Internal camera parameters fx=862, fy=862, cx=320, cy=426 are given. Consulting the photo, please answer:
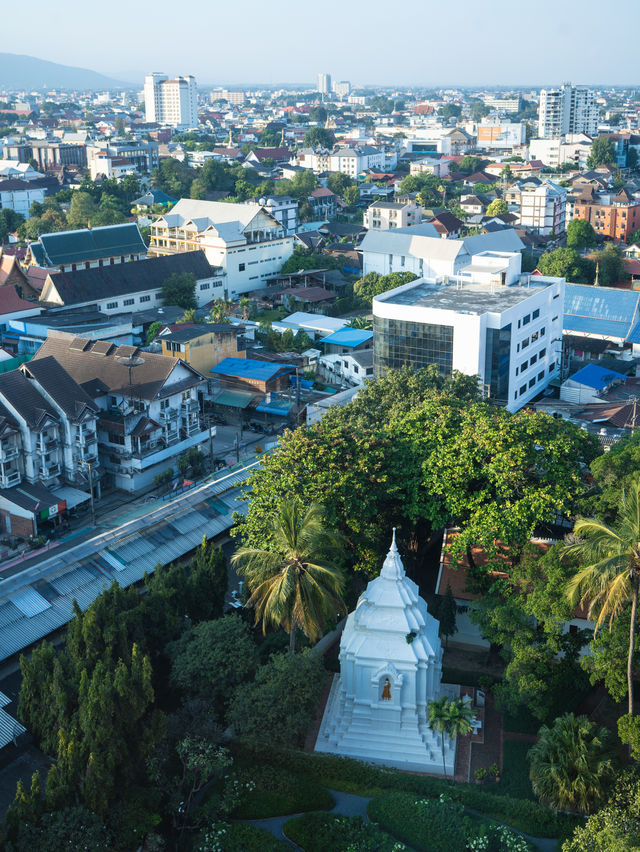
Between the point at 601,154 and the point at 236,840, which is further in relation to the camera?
the point at 601,154

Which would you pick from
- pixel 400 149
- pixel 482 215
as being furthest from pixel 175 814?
pixel 400 149

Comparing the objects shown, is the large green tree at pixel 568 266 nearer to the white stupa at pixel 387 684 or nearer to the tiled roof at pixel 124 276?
the tiled roof at pixel 124 276

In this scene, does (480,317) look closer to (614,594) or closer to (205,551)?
(205,551)

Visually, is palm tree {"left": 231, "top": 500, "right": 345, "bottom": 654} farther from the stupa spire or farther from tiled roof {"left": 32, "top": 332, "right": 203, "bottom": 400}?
tiled roof {"left": 32, "top": 332, "right": 203, "bottom": 400}

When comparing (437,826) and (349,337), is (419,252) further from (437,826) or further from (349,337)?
(437,826)

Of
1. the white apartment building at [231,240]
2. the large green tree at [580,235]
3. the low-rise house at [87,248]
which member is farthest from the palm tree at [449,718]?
the large green tree at [580,235]

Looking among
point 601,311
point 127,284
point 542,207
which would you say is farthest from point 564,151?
point 127,284
